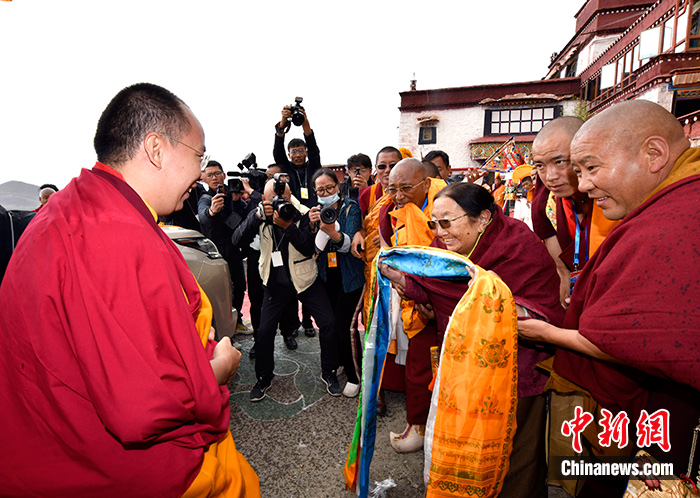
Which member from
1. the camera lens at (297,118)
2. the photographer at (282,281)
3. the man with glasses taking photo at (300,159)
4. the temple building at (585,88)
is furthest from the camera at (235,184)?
the temple building at (585,88)

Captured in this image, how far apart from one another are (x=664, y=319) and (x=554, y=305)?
0.73 meters

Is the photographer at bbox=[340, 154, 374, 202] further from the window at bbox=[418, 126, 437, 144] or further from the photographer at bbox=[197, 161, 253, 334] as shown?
the window at bbox=[418, 126, 437, 144]

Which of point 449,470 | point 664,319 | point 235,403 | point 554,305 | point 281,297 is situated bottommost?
point 235,403

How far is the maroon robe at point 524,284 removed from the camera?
5.77ft

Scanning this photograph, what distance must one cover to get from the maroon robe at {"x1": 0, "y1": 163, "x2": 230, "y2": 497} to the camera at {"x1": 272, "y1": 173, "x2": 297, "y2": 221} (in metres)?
1.83

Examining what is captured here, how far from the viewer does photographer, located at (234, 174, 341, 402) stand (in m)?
3.07

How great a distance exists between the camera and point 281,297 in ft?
10.3

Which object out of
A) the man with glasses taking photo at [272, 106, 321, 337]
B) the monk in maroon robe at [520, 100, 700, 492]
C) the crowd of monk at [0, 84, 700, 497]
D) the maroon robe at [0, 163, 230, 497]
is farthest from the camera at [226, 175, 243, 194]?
the monk in maroon robe at [520, 100, 700, 492]

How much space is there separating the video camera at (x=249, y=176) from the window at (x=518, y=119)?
64.9 ft

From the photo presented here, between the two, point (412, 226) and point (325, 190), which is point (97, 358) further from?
point (325, 190)

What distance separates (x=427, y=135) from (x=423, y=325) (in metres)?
20.7

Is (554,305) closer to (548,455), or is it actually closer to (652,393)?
(652,393)

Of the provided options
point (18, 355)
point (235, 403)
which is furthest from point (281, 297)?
point (18, 355)

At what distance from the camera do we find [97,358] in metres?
0.79
